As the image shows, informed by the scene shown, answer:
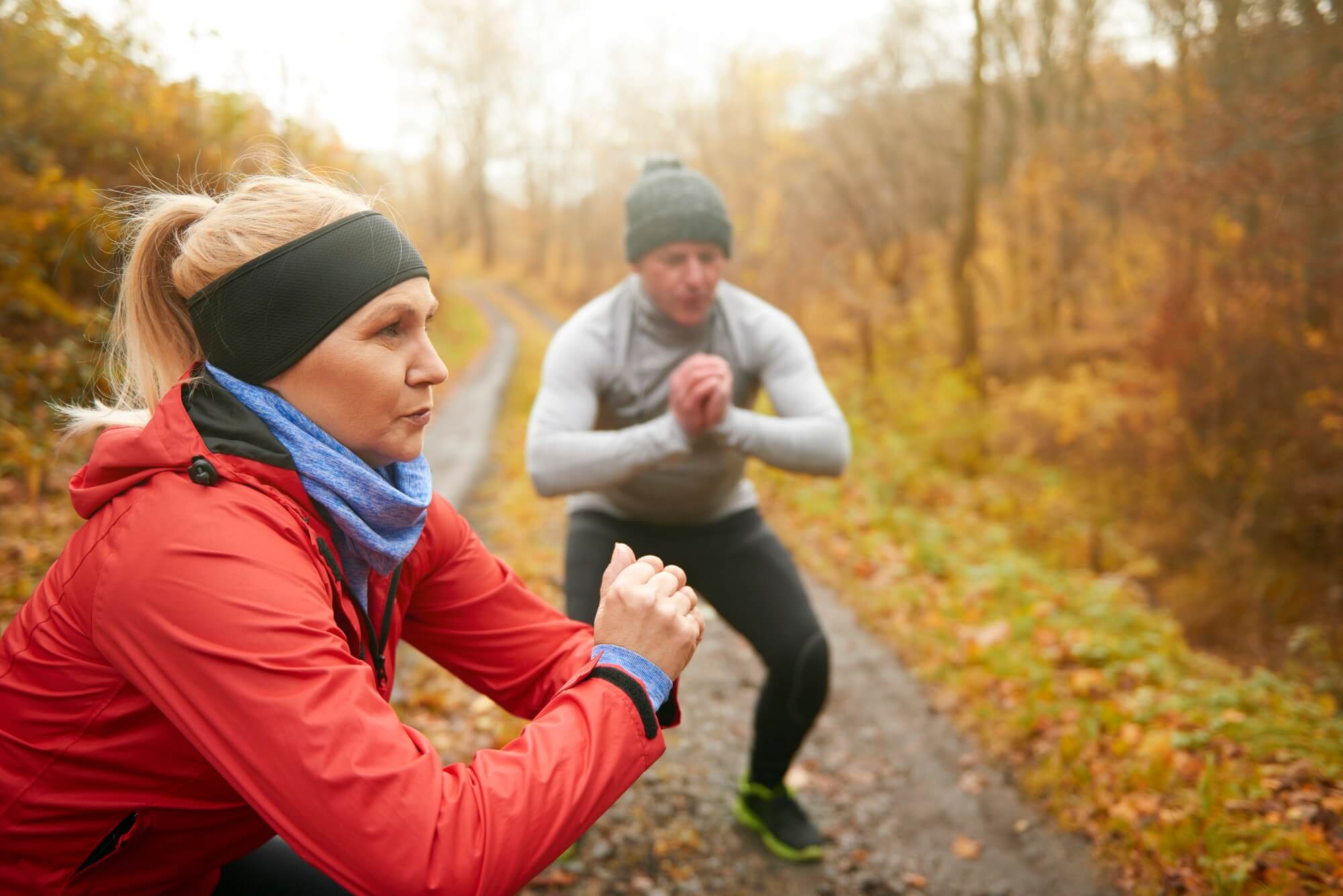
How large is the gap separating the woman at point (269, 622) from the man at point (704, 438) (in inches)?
51.4

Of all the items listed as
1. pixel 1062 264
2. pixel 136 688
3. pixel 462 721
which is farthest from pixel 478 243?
pixel 136 688

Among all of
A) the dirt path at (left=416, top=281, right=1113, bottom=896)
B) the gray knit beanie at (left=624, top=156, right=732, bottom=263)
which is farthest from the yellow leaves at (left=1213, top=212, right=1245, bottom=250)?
the gray knit beanie at (left=624, top=156, right=732, bottom=263)

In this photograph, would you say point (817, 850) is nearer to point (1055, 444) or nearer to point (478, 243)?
point (1055, 444)

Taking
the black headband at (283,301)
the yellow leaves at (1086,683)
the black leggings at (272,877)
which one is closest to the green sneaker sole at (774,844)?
the yellow leaves at (1086,683)

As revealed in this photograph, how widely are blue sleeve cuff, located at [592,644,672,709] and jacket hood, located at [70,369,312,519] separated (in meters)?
0.61

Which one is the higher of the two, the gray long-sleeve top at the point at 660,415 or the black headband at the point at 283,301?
the black headband at the point at 283,301

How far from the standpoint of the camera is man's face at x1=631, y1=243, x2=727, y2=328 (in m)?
3.09

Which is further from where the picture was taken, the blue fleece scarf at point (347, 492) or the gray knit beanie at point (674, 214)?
the gray knit beanie at point (674, 214)

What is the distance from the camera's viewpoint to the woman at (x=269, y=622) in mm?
1242

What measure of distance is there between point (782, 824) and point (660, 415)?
1.72m

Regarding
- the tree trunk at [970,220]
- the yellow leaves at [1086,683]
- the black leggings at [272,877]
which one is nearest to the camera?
the black leggings at [272,877]

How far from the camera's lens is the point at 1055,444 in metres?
10.1

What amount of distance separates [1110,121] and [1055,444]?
4282mm

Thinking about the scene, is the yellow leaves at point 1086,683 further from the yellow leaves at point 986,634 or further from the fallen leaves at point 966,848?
the fallen leaves at point 966,848
